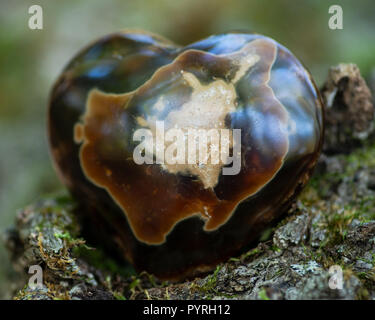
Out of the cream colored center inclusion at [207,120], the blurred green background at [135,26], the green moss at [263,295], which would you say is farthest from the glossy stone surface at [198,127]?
the blurred green background at [135,26]

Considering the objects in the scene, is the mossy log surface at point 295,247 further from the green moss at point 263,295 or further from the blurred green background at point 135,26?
the blurred green background at point 135,26

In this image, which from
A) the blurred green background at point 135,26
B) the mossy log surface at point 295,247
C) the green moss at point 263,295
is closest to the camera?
the green moss at point 263,295

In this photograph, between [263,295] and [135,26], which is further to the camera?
[135,26]

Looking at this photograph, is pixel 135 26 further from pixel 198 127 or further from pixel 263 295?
pixel 263 295

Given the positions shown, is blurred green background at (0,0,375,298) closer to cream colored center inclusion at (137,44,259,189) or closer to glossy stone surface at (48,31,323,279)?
glossy stone surface at (48,31,323,279)

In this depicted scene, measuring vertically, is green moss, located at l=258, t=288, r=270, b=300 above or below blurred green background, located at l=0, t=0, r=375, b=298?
below

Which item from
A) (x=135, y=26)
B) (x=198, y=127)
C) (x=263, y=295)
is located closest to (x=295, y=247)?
(x=263, y=295)

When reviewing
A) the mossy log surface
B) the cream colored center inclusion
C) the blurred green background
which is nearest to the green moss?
the mossy log surface
